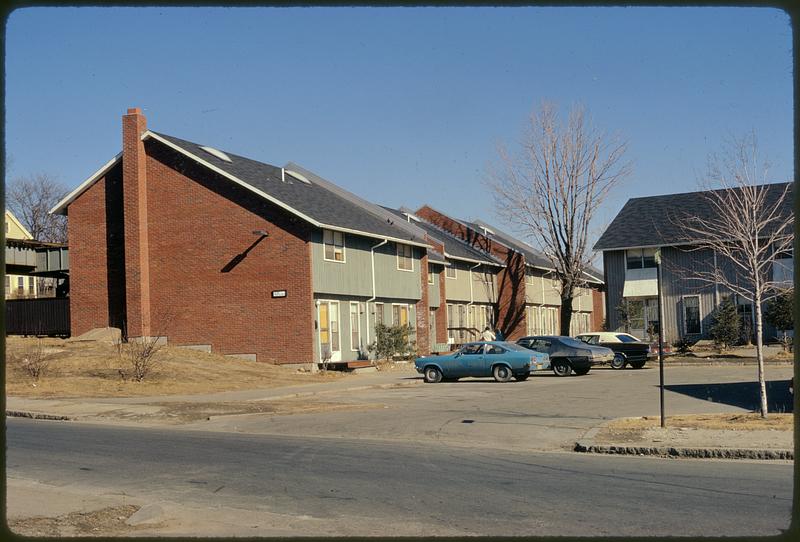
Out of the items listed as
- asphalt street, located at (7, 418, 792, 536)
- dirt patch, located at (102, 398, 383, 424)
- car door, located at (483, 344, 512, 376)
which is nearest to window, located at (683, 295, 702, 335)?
car door, located at (483, 344, 512, 376)

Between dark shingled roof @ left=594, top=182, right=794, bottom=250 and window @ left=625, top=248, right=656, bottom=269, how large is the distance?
50 centimetres

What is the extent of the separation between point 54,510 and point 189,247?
1088 inches

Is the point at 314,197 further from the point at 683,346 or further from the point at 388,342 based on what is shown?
the point at 683,346

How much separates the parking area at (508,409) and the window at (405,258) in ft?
47.3

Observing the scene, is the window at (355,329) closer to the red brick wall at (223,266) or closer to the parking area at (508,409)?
the red brick wall at (223,266)

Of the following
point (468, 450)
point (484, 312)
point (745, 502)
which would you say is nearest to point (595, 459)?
point (468, 450)

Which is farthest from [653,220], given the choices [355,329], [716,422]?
Result: [716,422]

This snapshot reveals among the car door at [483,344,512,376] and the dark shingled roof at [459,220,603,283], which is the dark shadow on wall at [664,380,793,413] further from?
the dark shingled roof at [459,220,603,283]

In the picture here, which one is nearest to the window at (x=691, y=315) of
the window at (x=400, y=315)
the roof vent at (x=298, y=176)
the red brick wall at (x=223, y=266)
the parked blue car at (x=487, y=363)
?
the window at (x=400, y=315)

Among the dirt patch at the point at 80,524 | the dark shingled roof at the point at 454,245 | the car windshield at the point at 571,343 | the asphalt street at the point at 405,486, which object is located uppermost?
the dark shingled roof at the point at 454,245

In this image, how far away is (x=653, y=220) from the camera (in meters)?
50.7

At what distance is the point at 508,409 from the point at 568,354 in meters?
12.8

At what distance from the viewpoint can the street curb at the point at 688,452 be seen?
42.2 feet

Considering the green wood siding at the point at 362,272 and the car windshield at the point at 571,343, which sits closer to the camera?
the car windshield at the point at 571,343
